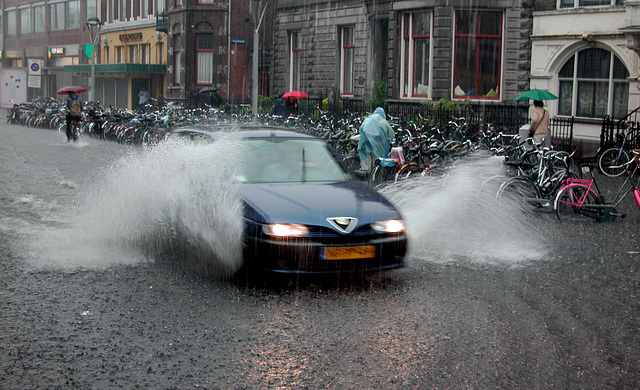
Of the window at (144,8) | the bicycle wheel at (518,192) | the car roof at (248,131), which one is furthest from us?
the window at (144,8)

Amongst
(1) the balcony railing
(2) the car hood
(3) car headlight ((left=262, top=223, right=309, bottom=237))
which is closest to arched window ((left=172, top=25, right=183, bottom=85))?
(1) the balcony railing

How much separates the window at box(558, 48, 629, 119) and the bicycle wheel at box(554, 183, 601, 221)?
1362 cm

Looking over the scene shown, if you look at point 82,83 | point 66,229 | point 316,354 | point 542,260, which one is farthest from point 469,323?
point 82,83

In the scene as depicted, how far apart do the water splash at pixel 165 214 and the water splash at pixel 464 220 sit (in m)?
2.45

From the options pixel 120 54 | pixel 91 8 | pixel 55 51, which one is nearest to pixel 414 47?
pixel 120 54

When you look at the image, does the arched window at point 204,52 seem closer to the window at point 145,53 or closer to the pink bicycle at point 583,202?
the window at point 145,53

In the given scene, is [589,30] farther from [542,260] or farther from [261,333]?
[261,333]

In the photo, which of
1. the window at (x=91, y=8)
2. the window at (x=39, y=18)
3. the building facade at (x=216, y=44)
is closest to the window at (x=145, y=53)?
the building facade at (x=216, y=44)

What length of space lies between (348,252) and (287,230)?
603mm

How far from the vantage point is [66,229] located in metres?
10.9

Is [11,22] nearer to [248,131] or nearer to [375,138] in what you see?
[375,138]

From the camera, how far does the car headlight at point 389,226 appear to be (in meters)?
7.78

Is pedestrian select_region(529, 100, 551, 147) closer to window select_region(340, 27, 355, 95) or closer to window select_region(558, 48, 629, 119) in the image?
window select_region(558, 48, 629, 119)

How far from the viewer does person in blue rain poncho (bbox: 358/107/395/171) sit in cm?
1600
